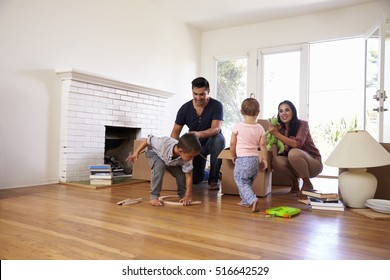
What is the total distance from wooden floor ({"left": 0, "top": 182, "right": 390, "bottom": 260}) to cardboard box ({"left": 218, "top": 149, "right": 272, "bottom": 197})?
0.89 feet

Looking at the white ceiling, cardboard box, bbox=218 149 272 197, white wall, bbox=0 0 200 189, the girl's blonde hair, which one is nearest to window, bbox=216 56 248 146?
the white ceiling

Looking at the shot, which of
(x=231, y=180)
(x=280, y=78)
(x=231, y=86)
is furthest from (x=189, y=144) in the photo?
(x=231, y=86)

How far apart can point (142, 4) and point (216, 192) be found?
10.00ft

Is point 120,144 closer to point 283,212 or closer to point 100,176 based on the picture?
point 100,176

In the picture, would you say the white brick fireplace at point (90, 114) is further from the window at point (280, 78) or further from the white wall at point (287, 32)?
the window at point (280, 78)

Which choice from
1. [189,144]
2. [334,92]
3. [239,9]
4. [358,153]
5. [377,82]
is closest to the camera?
[189,144]

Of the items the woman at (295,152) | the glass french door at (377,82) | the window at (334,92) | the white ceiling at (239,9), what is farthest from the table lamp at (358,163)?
the window at (334,92)

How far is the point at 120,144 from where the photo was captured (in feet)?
14.4

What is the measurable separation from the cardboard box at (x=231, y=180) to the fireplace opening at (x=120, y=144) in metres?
1.77

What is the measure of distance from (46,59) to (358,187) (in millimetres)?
3066

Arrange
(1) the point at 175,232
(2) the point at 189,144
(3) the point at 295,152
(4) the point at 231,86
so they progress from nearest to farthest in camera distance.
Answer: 1. (1) the point at 175,232
2. (2) the point at 189,144
3. (3) the point at 295,152
4. (4) the point at 231,86

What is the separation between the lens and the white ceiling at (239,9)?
445 cm

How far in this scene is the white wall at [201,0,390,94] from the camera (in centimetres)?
443

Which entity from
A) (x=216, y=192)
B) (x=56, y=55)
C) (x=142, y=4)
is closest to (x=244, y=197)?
(x=216, y=192)
